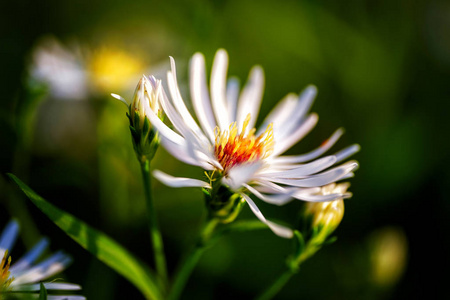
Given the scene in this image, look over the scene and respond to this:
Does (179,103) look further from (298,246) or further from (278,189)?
(298,246)

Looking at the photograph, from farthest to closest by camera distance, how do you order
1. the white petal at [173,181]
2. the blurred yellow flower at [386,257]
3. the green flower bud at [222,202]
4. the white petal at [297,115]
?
the blurred yellow flower at [386,257]
the white petal at [297,115]
the green flower bud at [222,202]
the white petal at [173,181]

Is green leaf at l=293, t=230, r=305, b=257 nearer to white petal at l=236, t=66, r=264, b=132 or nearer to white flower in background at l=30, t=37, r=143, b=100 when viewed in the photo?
white petal at l=236, t=66, r=264, b=132

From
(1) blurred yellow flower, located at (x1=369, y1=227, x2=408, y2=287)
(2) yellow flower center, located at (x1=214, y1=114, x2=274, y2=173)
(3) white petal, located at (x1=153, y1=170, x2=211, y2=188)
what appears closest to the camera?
(3) white petal, located at (x1=153, y1=170, x2=211, y2=188)

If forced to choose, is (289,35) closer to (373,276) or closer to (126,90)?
(126,90)

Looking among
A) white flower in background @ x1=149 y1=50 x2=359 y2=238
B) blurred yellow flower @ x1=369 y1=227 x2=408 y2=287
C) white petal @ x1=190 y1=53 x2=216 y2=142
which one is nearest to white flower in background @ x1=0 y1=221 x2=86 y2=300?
white flower in background @ x1=149 y1=50 x2=359 y2=238

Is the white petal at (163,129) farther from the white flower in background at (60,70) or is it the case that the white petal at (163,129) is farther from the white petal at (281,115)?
the white flower in background at (60,70)

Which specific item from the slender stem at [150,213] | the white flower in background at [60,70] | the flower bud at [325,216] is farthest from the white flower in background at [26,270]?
the white flower in background at [60,70]

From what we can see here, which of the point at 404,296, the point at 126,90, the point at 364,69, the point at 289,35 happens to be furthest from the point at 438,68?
the point at 126,90
